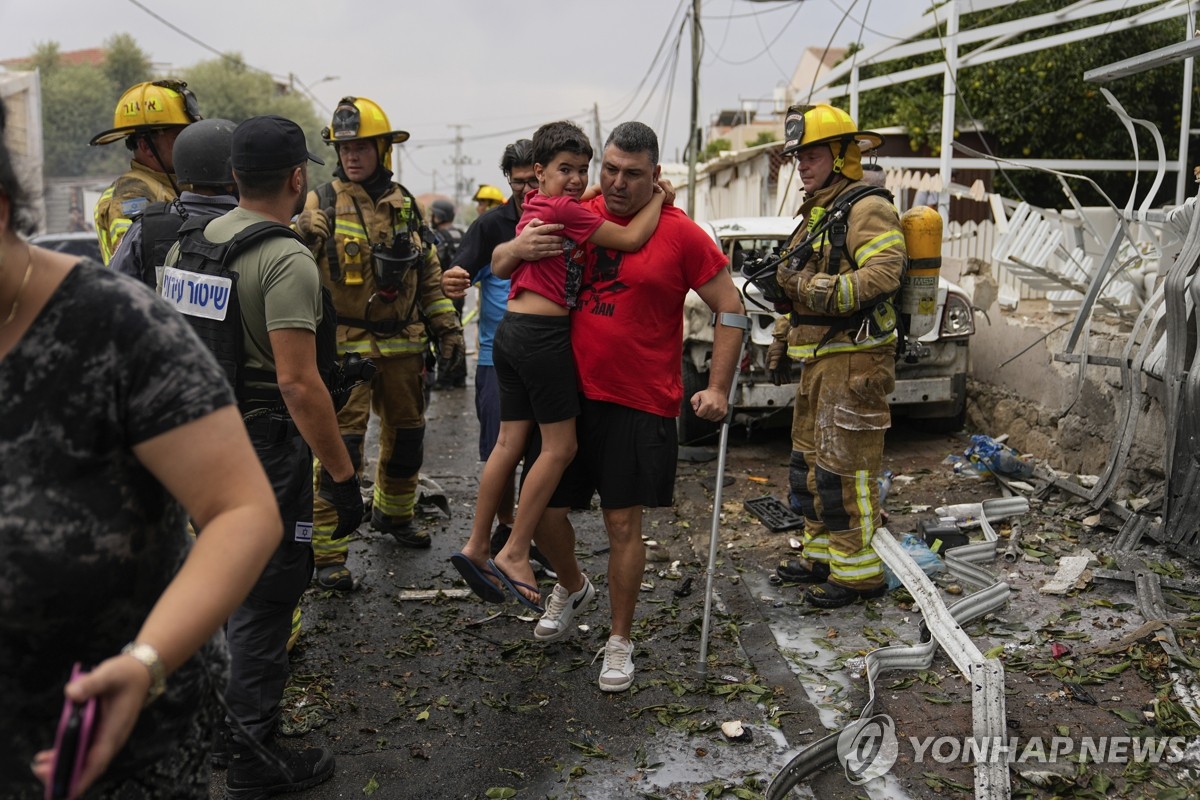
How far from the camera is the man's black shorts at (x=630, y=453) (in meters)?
3.96

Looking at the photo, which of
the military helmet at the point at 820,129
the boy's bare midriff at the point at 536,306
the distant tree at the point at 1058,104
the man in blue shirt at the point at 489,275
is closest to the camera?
the boy's bare midriff at the point at 536,306

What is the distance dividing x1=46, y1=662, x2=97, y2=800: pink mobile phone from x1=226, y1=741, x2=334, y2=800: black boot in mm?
1822

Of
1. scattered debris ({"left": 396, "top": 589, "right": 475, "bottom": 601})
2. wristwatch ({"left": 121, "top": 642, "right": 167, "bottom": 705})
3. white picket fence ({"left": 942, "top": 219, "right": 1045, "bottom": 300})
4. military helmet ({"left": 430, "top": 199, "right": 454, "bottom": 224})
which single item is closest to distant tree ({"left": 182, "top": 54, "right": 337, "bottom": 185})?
military helmet ({"left": 430, "top": 199, "right": 454, "bottom": 224})

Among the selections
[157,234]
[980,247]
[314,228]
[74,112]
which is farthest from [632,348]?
[74,112]

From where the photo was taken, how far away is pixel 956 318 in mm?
7324

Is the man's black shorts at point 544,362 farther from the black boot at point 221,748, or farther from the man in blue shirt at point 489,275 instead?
the black boot at point 221,748

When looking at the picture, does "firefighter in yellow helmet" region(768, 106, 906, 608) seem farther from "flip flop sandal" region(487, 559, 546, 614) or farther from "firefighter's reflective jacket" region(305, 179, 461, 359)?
"firefighter's reflective jacket" region(305, 179, 461, 359)

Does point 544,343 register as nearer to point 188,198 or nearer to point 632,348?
point 632,348

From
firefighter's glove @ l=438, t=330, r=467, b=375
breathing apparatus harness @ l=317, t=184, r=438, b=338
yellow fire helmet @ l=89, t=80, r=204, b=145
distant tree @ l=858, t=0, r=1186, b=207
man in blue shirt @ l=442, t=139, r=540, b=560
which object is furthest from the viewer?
distant tree @ l=858, t=0, r=1186, b=207

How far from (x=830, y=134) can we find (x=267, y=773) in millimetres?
3673

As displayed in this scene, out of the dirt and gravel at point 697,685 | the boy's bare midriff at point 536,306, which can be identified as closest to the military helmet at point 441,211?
the dirt and gravel at point 697,685

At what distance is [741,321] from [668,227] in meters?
0.47

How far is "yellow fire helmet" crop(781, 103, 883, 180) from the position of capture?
484 centimetres

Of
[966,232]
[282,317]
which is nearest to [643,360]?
[282,317]
